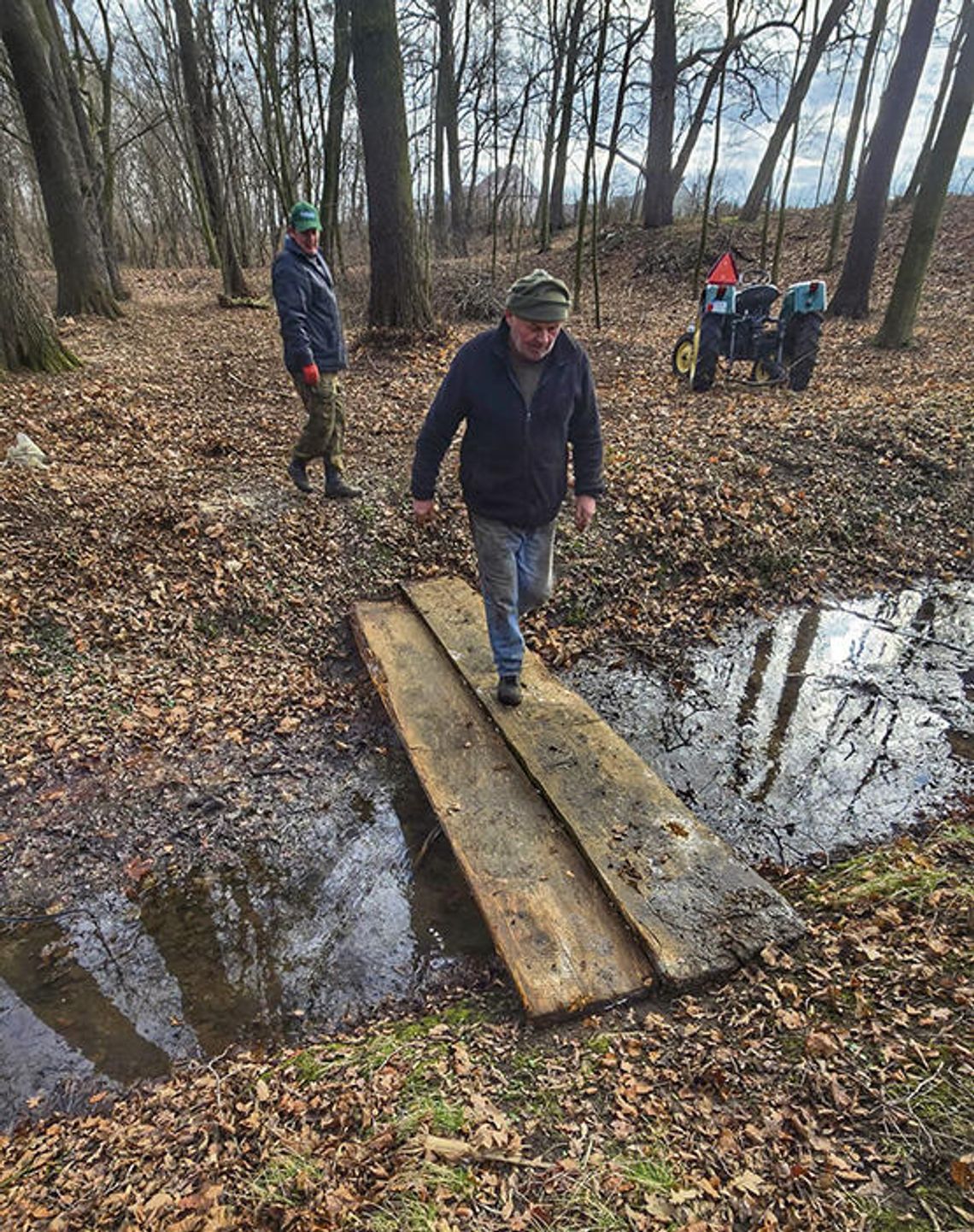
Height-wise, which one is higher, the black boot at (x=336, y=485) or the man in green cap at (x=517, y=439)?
the man in green cap at (x=517, y=439)

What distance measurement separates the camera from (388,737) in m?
4.50

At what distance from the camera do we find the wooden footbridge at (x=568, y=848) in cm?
273

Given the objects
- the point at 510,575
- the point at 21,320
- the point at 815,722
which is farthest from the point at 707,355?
the point at 21,320

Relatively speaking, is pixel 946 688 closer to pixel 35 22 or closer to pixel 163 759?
pixel 163 759

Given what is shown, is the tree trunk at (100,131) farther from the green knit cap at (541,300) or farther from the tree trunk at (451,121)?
the green knit cap at (541,300)

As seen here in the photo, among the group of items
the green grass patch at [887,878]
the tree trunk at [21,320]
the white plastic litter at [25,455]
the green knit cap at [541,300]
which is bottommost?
the green grass patch at [887,878]

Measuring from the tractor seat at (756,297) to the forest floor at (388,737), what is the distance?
3.49ft

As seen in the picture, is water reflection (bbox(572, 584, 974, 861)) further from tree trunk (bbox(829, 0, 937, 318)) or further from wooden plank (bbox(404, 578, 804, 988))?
tree trunk (bbox(829, 0, 937, 318))

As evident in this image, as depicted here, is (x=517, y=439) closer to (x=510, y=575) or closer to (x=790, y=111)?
(x=510, y=575)

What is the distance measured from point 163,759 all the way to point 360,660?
1.53 m

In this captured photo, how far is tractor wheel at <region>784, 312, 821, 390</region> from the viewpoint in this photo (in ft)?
29.3

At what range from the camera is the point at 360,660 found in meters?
5.20

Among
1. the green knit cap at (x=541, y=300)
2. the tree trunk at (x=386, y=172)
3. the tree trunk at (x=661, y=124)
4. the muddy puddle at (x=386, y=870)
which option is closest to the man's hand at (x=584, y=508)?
the green knit cap at (x=541, y=300)

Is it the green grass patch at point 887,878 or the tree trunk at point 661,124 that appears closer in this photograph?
the green grass patch at point 887,878
